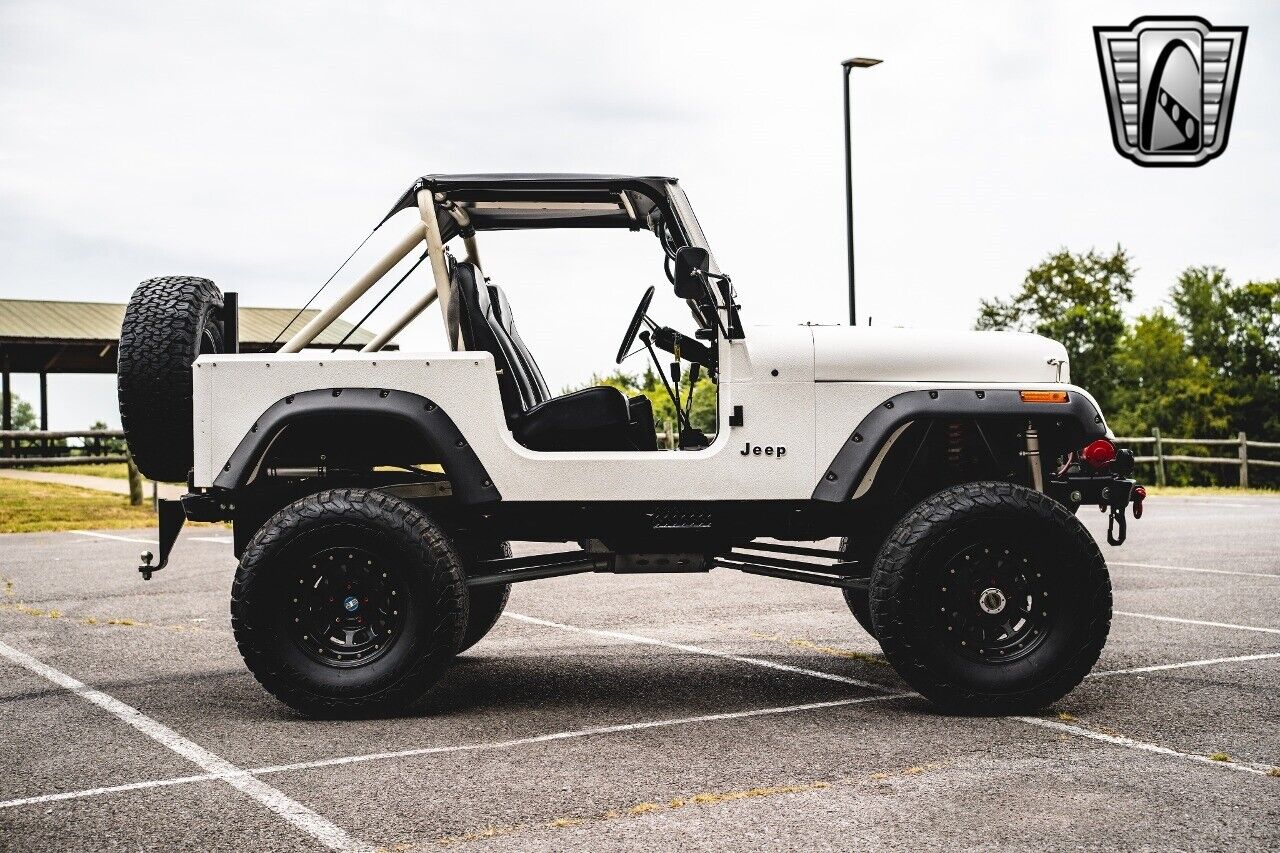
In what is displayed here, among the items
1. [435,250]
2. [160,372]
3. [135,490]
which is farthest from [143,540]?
[435,250]

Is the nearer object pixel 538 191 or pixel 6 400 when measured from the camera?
pixel 538 191

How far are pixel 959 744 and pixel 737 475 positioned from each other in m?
1.47

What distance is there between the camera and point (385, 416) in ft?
19.5

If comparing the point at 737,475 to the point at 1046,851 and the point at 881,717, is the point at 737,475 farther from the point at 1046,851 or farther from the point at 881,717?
the point at 1046,851

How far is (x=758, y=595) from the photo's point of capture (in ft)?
33.8

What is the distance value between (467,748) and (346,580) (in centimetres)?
106

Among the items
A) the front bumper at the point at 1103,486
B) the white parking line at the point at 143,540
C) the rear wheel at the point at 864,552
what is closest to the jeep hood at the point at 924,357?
the front bumper at the point at 1103,486

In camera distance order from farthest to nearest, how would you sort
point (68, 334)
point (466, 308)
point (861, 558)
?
1. point (68, 334)
2. point (861, 558)
3. point (466, 308)

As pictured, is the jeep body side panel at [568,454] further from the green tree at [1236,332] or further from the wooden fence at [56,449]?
the green tree at [1236,332]

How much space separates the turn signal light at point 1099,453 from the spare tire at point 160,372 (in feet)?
13.0

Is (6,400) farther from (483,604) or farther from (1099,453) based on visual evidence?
(1099,453)

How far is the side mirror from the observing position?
586 cm

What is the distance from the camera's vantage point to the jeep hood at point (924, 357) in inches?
237

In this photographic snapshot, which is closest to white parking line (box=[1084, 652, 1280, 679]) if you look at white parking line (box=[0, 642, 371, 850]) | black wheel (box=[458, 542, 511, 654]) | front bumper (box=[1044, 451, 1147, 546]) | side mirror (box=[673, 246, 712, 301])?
front bumper (box=[1044, 451, 1147, 546])
